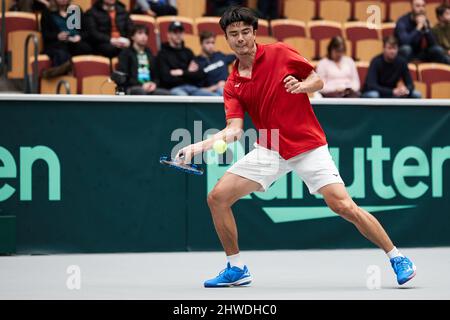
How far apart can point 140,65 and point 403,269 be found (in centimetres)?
614

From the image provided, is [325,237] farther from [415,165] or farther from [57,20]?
[57,20]

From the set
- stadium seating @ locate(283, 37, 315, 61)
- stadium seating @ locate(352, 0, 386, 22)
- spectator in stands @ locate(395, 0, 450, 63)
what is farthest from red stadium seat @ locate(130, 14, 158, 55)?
stadium seating @ locate(352, 0, 386, 22)

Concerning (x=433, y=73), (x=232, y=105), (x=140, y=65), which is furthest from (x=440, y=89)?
(x=232, y=105)

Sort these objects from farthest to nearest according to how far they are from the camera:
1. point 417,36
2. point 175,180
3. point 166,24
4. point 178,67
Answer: point 417,36
point 166,24
point 178,67
point 175,180

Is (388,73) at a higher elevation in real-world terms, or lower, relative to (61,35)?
lower

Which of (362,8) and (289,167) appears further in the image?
(362,8)

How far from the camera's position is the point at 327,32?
1559cm

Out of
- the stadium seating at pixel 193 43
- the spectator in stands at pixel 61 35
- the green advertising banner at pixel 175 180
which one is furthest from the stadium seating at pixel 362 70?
the spectator in stands at pixel 61 35

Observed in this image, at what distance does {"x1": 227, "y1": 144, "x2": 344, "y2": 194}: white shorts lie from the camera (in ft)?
25.5

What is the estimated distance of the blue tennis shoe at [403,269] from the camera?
25.0 feet

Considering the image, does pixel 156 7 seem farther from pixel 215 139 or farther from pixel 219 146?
pixel 219 146

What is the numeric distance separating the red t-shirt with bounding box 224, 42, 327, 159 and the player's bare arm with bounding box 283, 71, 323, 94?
0.76ft

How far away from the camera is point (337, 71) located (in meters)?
13.5

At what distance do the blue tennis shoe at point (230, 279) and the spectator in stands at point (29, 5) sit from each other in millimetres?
7044
